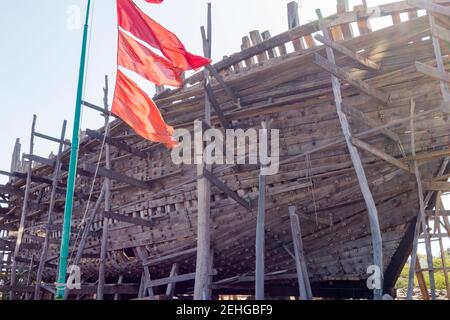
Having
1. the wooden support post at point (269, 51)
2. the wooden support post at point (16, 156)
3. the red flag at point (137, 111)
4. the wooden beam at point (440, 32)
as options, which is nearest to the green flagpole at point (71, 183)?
the red flag at point (137, 111)

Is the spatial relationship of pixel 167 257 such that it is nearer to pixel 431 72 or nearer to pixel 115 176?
pixel 115 176

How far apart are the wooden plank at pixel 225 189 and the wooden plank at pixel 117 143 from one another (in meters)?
2.61

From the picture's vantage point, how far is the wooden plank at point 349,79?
18.7ft

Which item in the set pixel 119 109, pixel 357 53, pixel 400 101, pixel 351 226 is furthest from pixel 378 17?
pixel 119 109

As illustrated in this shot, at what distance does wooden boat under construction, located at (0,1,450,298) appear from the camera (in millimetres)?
6398

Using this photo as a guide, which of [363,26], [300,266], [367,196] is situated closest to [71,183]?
[300,266]

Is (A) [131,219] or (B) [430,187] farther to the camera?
(A) [131,219]

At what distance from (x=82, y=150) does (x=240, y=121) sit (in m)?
4.82

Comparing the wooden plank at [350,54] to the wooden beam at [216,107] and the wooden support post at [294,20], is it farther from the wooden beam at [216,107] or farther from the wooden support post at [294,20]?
the wooden beam at [216,107]

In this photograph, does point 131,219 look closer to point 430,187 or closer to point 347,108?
point 347,108

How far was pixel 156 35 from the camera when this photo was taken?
6.47m

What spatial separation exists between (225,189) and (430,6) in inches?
155

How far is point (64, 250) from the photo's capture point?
4797mm

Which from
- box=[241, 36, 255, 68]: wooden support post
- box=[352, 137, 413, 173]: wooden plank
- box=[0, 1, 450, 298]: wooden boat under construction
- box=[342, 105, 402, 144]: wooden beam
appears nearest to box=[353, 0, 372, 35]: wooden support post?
box=[0, 1, 450, 298]: wooden boat under construction
